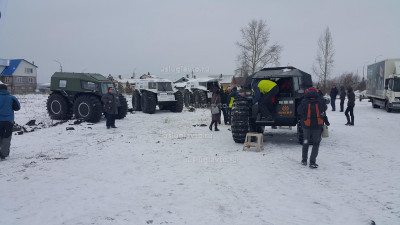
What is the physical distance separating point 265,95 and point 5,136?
670 centimetres

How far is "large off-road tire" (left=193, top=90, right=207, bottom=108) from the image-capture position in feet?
78.3

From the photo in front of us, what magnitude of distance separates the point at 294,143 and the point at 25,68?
234ft

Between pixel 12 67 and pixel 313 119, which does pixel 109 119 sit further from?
pixel 12 67

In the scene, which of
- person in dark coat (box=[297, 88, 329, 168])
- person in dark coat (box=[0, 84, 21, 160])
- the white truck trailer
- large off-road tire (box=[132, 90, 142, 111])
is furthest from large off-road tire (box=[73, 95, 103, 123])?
the white truck trailer

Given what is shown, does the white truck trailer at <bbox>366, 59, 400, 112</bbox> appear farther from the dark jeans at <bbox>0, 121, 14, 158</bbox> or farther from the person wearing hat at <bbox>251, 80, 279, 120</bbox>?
the dark jeans at <bbox>0, 121, 14, 158</bbox>

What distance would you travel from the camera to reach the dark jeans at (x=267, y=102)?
8836 mm

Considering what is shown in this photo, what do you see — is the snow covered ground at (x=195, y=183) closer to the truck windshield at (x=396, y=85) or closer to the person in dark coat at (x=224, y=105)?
the person in dark coat at (x=224, y=105)

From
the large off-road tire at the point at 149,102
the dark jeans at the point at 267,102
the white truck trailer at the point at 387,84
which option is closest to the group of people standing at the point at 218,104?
the dark jeans at the point at 267,102

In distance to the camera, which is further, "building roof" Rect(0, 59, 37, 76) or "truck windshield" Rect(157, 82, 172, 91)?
"building roof" Rect(0, 59, 37, 76)

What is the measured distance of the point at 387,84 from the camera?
18.5 meters

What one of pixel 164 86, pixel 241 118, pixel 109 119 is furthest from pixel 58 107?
pixel 241 118

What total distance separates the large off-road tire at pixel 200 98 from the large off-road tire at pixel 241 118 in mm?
14626

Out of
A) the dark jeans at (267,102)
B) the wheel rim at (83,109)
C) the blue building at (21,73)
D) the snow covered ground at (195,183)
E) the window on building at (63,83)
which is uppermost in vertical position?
the blue building at (21,73)

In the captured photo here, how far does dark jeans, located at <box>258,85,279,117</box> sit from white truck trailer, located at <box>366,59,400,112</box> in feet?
43.1
